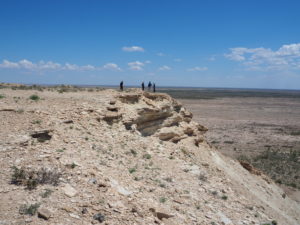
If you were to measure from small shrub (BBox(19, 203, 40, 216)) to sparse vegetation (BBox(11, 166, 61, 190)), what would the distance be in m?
0.81

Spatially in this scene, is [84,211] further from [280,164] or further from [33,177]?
[280,164]

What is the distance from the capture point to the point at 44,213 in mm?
5895

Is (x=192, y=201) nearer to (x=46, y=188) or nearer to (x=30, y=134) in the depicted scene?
(x=46, y=188)

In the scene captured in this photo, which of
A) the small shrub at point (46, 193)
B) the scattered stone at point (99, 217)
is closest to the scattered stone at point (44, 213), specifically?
the small shrub at point (46, 193)

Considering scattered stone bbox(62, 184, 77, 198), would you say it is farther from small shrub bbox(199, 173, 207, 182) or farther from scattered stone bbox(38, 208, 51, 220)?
small shrub bbox(199, 173, 207, 182)

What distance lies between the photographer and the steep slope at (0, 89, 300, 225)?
21.7 feet

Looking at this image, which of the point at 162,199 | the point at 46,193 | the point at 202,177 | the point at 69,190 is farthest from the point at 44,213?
the point at 202,177

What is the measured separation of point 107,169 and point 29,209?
130 inches

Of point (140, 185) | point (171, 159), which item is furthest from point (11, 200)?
point (171, 159)

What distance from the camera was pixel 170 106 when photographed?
681 inches

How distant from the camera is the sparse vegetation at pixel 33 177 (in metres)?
6.89

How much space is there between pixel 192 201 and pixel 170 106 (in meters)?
8.82

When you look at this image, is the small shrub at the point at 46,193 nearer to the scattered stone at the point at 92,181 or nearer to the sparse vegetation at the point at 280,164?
the scattered stone at the point at 92,181

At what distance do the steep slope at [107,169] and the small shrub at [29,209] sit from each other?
0.04 m
